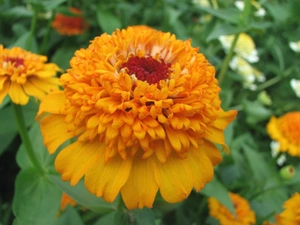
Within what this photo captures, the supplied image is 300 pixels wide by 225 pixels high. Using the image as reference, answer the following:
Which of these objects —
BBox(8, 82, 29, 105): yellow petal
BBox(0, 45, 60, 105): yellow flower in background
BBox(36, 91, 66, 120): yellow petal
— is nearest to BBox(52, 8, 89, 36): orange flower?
BBox(0, 45, 60, 105): yellow flower in background

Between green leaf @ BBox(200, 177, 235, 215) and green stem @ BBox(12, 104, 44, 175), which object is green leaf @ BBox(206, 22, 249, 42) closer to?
green leaf @ BBox(200, 177, 235, 215)

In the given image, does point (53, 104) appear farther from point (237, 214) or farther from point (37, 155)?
point (237, 214)

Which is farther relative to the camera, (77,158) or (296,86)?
(296,86)

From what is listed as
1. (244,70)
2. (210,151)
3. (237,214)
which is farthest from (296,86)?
(210,151)

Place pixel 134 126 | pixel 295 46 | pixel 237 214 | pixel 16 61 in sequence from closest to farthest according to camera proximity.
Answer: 1. pixel 134 126
2. pixel 16 61
3. pixel 237 214
4. pixel 295 46

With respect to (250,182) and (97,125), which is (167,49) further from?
(250,182)

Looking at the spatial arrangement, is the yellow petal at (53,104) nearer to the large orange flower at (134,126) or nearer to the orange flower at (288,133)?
the large orange flower at (134,126)

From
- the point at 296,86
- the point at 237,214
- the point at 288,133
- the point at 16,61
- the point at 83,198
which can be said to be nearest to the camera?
the point at 83,198
